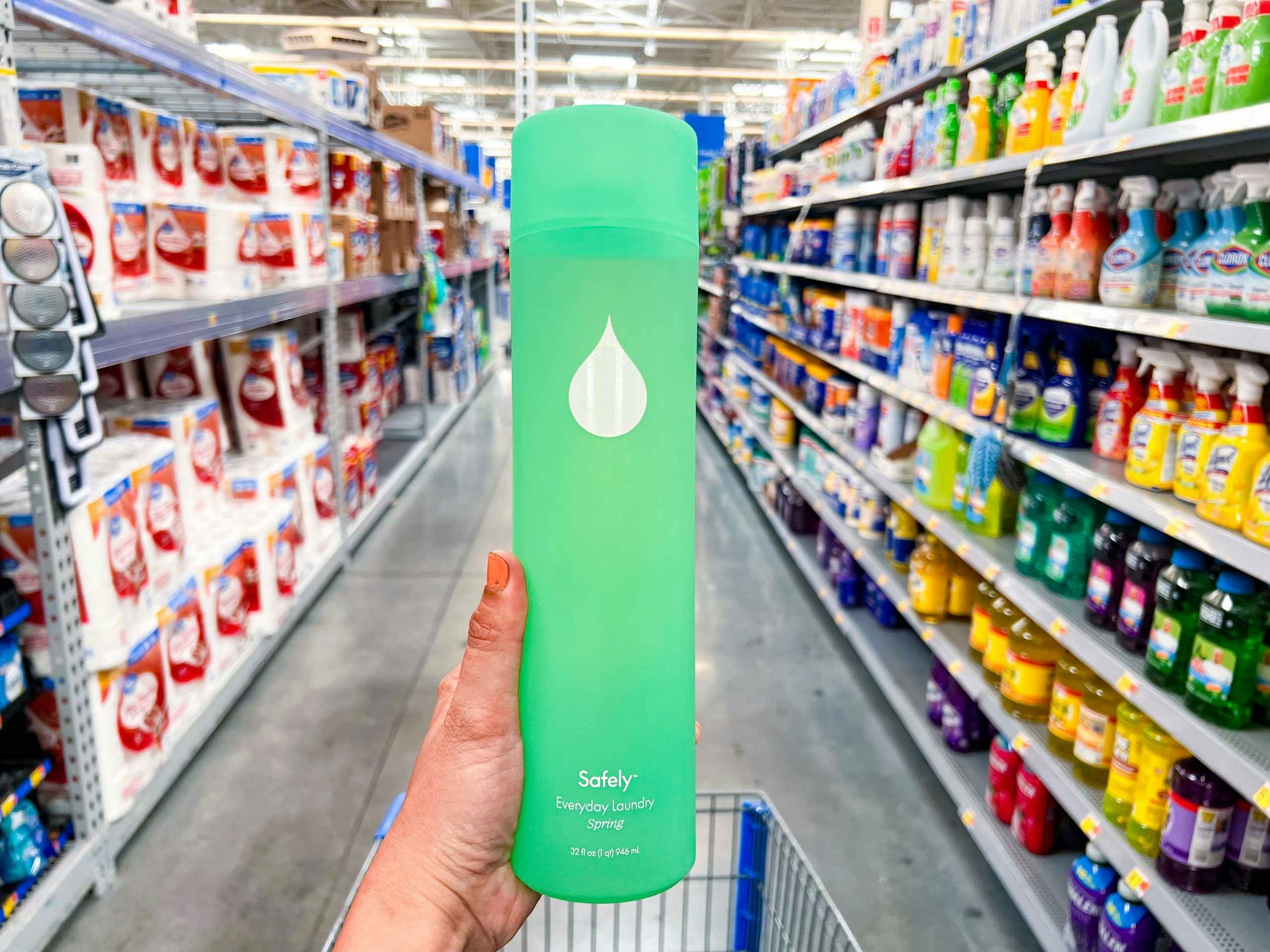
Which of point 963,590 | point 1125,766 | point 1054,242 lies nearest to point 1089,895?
point 1125,766

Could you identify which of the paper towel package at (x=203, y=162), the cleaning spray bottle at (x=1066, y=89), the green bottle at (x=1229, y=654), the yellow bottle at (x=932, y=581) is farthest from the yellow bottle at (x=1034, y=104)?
the paper towel package at (x=203, y=162)

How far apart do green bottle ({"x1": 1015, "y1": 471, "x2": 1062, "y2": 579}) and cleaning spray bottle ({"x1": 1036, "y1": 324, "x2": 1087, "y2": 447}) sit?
12 cm

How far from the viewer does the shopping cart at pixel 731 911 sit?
125cm

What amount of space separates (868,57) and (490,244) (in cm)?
741

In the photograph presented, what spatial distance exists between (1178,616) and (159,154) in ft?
8.94

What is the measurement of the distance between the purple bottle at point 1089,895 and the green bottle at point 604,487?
1.35 metres

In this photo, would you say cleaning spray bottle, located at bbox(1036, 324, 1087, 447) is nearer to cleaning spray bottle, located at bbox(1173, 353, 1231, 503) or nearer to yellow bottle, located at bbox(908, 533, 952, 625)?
cleaning spray bottle, located at bbox(1173, 353, 1231, 503)

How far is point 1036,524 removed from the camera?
2.12 metres

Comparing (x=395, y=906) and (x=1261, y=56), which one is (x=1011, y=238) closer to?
(x=1261, y=56)

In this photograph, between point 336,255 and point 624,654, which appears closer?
point 624,654

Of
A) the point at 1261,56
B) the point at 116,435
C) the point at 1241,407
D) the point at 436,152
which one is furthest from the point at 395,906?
the point at 436,152

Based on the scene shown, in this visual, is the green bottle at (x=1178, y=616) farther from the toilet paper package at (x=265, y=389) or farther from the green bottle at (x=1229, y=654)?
the toilet paper package at (x=265, y=389)

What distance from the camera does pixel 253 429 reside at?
3.17 m

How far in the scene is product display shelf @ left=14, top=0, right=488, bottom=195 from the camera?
5.55ft
